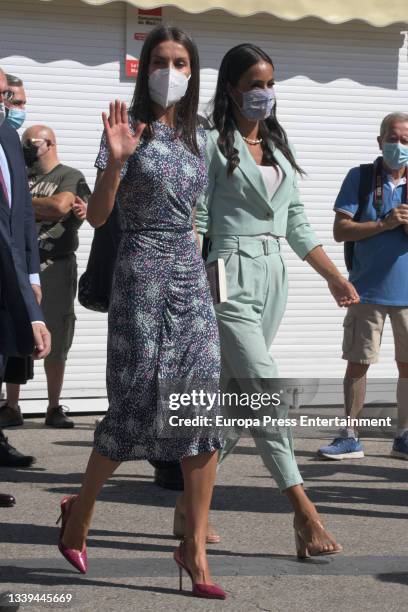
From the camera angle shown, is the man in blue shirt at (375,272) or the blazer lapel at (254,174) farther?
the man in blue shirt at (375,272)

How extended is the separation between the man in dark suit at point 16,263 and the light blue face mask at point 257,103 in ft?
3.22

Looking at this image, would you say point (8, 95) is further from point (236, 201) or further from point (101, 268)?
point (236, 201)

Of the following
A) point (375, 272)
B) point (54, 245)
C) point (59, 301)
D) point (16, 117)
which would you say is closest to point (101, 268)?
point (16, 117)

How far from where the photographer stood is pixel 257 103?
5.75 meters

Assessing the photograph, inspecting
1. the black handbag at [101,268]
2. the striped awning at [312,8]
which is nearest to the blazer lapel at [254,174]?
the black handbag at [101,268]

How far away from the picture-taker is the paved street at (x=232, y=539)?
503cm

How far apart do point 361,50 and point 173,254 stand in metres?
6.05

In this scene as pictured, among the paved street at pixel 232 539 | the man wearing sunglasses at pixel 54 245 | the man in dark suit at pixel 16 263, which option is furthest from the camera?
the man wearing sunglasses at pixel 54 245

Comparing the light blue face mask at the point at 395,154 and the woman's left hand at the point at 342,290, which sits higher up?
the light blue face mask at the point at 395,154

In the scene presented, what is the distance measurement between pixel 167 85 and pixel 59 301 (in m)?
4.05

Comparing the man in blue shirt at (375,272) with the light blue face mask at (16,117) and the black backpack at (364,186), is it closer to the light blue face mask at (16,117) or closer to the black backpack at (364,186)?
the black backpack at (364,186)

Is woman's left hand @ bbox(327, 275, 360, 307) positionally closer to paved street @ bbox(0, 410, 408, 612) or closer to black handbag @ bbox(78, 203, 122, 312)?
paved street @ bbox(0, 410, 408, 612)

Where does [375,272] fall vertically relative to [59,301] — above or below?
above

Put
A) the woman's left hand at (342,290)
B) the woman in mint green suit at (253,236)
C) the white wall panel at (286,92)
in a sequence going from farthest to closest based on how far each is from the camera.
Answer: the white wall panel at (286,92) < the woman's left hand at (342,290) < the woman in mint green suit at (253,236)
